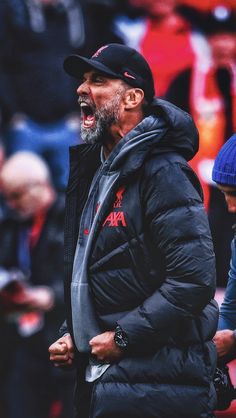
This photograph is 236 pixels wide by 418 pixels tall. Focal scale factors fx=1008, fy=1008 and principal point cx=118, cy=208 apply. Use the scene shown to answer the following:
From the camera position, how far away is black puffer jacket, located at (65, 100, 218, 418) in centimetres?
345

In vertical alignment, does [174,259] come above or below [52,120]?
above

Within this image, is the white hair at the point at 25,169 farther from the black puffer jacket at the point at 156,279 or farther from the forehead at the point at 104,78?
the black puffer jacket at the point at 156,279

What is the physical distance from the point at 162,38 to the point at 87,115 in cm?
302

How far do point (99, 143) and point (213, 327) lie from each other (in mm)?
812

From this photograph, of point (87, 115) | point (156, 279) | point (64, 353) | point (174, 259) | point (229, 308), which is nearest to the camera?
point (174, 259)

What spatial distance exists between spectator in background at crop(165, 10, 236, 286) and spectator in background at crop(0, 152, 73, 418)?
3.25 feet

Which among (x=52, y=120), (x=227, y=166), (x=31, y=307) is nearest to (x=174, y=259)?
(x=227, y=166)

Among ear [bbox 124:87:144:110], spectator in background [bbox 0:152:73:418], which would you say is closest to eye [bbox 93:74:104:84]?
ear [bbox 124:87:144:110]

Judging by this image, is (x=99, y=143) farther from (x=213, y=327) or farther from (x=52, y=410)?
(x=52, y=410)

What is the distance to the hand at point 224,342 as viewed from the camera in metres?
3.93

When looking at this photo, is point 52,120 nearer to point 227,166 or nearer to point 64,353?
point 227,166

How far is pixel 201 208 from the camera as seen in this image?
3.52 m

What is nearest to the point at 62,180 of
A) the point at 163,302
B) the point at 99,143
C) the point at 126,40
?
the point at 126,40

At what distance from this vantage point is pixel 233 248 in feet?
13.2
